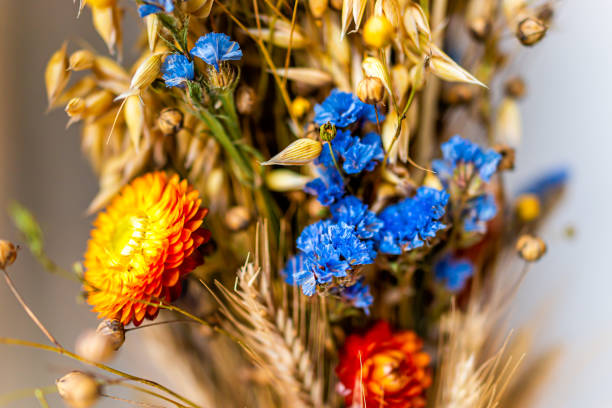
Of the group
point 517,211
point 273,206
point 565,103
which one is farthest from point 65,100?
point 565,103

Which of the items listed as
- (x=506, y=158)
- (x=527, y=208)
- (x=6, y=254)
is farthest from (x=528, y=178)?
(x=6, y=254)

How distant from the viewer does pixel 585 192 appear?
605 millimetres

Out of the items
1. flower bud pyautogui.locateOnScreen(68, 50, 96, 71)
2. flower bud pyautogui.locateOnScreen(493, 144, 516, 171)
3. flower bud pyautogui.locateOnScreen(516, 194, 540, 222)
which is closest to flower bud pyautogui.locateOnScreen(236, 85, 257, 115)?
flower bud pyautogui.locateOnScreen(68, 50, 96, 71)

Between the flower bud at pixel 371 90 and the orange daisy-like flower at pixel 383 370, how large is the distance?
0.21 metres

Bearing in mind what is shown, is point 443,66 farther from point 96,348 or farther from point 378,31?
point 96,348

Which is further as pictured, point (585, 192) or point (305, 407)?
point (585, 192)

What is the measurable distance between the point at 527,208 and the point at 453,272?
0.13m

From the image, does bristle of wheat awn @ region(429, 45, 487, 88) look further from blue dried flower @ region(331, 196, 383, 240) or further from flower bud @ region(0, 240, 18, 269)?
flower bud @ region(0, 240, 18, 269)

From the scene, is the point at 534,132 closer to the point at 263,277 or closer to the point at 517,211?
the point at 517,211

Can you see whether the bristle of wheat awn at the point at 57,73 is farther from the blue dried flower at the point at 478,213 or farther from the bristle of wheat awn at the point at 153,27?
the blue dried flower at the point at 478,213

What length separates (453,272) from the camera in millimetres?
495

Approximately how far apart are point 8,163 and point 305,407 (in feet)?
1.83

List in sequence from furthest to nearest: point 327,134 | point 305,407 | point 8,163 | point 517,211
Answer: point 8,163
point 517,211
point 305,407
point 327,134

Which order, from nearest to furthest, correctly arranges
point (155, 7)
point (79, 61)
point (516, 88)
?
1. point (155, 7)
2. point (79, 61)
3. point (516, 88)
